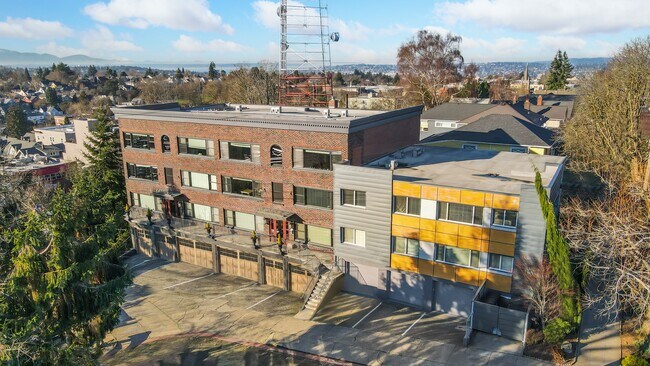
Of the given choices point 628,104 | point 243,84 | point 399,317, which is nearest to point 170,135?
point 399,317

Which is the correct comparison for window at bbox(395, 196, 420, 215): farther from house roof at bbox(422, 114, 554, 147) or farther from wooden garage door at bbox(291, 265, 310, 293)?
house roof at bbox(422, 114, 554, 147)

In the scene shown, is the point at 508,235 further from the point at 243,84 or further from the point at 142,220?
the point at 243,84

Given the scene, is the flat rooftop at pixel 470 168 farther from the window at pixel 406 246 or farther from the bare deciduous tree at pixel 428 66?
the bare deciduous tree at pixel 428 66

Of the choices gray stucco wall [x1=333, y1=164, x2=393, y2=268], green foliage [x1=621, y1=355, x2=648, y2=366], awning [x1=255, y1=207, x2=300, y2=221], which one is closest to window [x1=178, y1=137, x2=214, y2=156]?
awning [x1=255, y1=207, x2=300, y2=221]

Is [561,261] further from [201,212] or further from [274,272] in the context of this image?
[201,212]

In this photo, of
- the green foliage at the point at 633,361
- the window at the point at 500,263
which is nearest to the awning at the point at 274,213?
the window at the point at 500,263
